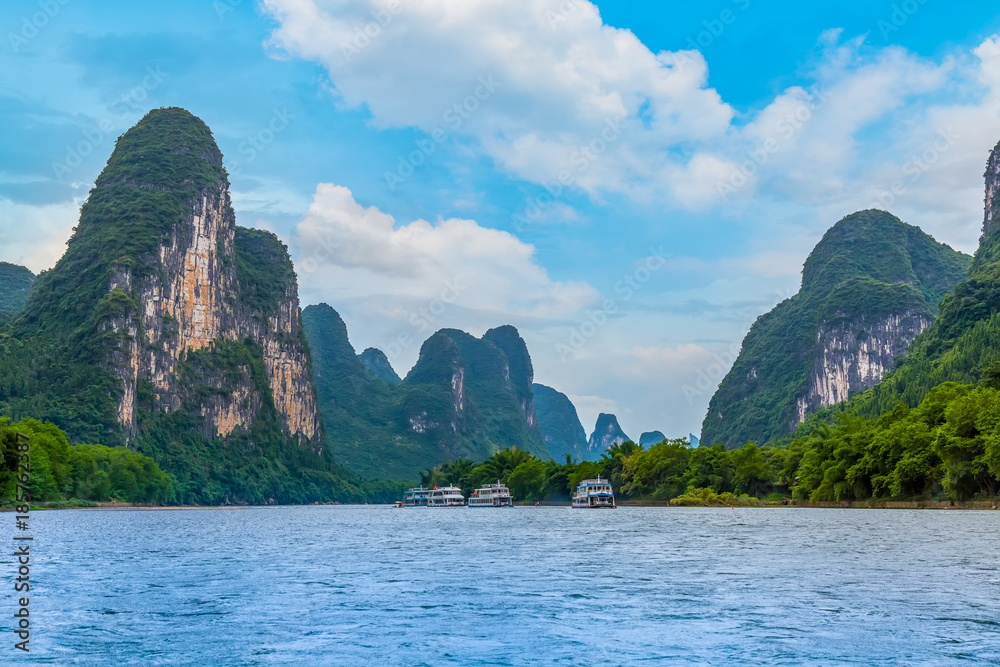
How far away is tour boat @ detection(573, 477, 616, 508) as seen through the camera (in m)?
113

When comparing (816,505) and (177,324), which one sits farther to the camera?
(177,324)

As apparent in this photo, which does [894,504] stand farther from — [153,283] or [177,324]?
[177,324]

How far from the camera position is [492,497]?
141500 mm

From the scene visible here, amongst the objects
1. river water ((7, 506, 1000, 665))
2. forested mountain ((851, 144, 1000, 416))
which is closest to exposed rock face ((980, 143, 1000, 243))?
forested mountain ((851, 144, 1000, 416))

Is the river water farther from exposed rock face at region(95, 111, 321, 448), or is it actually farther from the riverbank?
exposed rock face at region(95, 111, 321, 448)

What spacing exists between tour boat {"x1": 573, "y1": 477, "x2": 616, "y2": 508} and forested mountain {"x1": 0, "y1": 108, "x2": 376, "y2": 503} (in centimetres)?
7102

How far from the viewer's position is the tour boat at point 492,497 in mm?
141000

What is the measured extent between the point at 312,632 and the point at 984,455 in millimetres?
59876

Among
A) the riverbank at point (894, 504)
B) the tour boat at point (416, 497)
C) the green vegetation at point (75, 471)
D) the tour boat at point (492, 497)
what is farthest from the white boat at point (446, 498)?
the riverbank at point (894, 504)

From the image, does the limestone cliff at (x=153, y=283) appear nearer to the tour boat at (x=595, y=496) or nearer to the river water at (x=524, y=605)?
the tour boat at (x=595, y=496)

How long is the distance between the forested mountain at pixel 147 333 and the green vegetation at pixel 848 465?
71.1 meters

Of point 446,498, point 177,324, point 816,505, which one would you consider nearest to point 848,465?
point 816,505

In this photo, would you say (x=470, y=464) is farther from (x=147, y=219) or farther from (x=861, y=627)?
(x=861, y=627)

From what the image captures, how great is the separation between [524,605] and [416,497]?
Result: 516 feet
